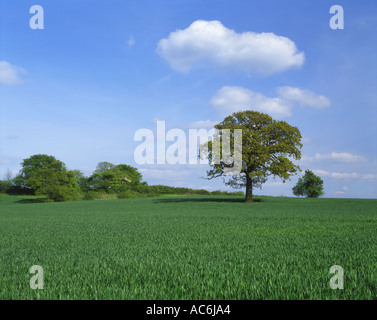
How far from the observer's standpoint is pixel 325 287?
4438 millimetres

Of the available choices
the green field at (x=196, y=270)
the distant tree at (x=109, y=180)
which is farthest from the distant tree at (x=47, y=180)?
the green field at (x=196, y=270)

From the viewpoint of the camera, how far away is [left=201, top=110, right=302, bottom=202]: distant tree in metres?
36.0

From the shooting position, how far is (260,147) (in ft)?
119

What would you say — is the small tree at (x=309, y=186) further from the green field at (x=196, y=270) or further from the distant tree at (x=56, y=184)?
the green field at (x=196, y=270)

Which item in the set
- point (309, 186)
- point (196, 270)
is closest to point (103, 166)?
point (309, 186)

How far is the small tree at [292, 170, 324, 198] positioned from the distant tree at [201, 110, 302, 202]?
45097mm

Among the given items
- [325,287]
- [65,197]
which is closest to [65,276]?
[325,287]

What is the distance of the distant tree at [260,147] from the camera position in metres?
36.0

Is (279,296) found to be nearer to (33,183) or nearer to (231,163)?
(231,163)

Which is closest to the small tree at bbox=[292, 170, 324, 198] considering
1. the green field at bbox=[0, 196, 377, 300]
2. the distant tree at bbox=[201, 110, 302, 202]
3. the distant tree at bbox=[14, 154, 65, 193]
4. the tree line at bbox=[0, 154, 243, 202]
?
the tree line at bbox=[0, 154, 243, 202]

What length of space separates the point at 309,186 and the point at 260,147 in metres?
50.1

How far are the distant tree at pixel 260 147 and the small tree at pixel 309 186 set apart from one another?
45.1 meters

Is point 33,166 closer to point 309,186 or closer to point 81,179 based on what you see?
point 81,179
